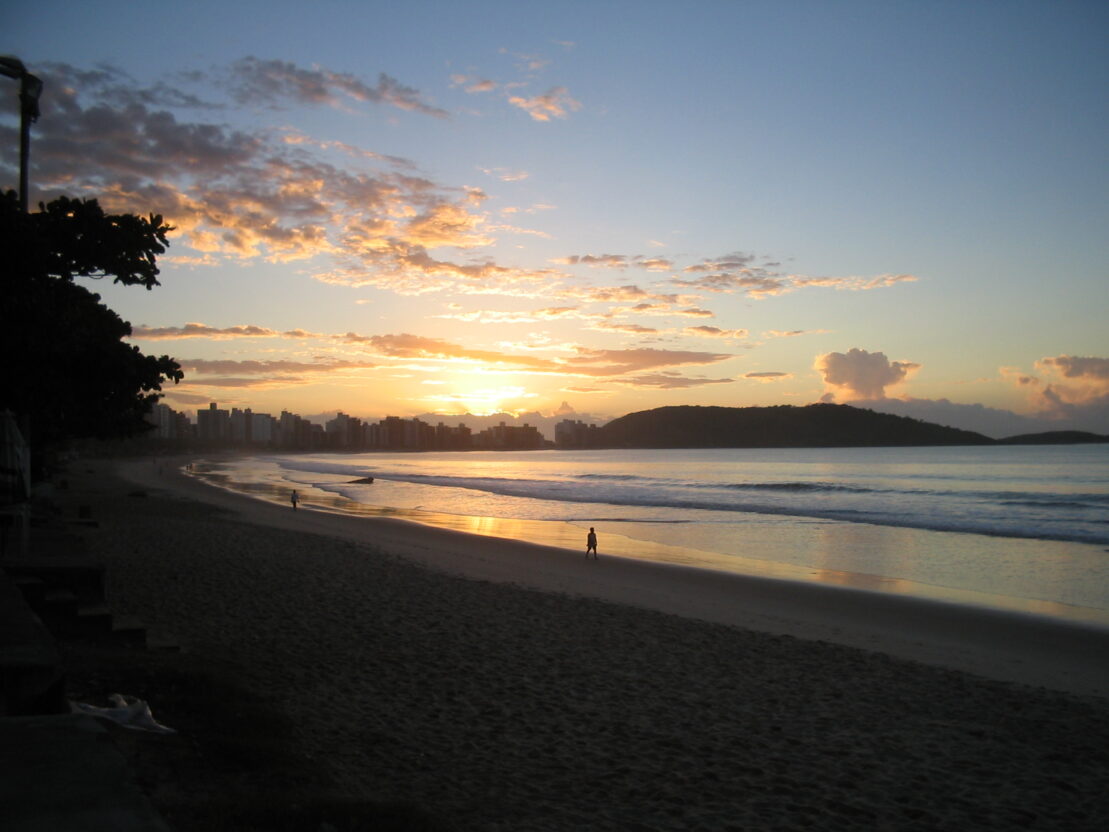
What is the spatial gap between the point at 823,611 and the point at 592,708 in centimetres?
776

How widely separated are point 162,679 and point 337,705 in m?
1.41

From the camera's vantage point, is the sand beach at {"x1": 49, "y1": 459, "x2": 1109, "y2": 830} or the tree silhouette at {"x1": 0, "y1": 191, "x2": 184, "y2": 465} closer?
the sand beach at {"x1": 49, "y1": 459, "x2": 1109, "y2": 830}

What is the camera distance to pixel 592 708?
281 inches

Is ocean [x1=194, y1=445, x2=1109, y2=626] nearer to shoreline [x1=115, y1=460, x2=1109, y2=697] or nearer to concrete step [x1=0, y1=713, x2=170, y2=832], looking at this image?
shoreline [x1=115, y1=460, x2=1109, y2=697]

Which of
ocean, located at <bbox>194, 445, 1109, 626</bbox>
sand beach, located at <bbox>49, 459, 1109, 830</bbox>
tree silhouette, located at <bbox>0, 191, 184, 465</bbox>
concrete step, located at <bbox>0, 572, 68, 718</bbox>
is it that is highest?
tree silhouette, located at <bbox>0, 191, 184, 465</bbox>

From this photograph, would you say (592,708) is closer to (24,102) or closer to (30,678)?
(30,678)

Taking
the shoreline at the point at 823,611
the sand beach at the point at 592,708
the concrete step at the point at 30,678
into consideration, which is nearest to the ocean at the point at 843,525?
the shoreline at the point at 823,611

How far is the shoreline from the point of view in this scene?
1032 centimetres

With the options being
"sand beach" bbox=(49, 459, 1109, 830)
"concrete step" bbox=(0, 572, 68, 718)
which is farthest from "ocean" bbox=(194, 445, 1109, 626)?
"concrete step" bbox=(0, 572, 68, 718)

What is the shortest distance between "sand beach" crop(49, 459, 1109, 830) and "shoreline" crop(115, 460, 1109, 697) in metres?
0.08

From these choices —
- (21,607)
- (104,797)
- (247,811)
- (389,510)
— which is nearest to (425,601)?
(21,607)

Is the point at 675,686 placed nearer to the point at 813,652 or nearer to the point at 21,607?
the point at 813,652

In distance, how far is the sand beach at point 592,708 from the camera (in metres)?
5.02

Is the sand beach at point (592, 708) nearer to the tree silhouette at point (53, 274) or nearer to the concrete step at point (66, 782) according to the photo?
the concrete step at point (66, 782)
